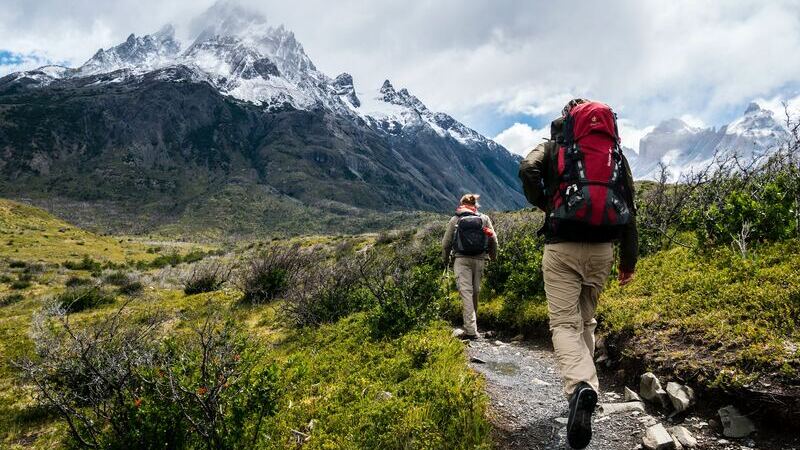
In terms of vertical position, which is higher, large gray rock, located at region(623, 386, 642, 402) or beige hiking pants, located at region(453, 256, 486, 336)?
beige hiking pants, located at region(453, 256, 486, 336)

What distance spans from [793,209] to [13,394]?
41.6 feet

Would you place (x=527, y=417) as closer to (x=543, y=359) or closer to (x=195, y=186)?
(x=543, y=359)

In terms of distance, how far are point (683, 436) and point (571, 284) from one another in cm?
152

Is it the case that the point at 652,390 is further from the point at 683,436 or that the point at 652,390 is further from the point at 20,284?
the point at 20,284

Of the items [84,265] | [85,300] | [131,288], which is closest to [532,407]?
[85,300]

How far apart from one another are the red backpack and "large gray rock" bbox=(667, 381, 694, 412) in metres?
1.76

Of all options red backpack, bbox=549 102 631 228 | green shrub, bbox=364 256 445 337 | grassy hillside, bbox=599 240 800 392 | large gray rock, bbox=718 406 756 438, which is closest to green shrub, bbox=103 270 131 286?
green shrub, bbox=364 256 445 337

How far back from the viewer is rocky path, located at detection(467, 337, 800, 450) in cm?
396

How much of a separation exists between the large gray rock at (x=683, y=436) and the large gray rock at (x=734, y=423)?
0.31 m

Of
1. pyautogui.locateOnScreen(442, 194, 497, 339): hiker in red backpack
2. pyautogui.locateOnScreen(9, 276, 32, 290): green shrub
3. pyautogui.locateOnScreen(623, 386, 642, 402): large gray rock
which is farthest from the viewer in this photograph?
pyautogui.locateOnScreen(9, 276, 32, 290): green shrub

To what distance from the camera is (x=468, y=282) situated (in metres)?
8.03

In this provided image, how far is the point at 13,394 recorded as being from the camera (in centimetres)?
757

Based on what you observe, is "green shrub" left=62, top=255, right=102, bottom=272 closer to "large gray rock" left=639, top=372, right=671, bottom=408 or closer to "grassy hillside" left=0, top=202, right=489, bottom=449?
"grassy hillside" left=0, top=202, right=489, bottom=449

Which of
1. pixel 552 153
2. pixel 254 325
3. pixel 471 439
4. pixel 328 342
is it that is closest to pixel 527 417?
pixel 471 439
